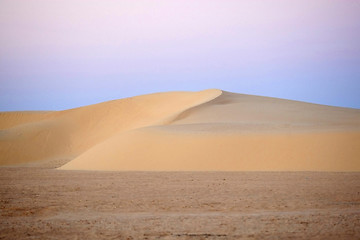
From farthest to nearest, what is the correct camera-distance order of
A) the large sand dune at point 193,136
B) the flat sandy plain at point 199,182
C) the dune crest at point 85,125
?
the dune crest at point 85,125
the large sand dune at point 193,136
the flat sandy plain at point 199,182

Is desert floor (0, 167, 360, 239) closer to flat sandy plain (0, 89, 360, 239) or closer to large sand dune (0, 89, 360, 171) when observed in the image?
flat sandy plain (0, 89, 360, 239)

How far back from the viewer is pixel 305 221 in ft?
30.7

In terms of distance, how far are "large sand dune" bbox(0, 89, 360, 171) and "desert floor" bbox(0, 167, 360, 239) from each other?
4310mm

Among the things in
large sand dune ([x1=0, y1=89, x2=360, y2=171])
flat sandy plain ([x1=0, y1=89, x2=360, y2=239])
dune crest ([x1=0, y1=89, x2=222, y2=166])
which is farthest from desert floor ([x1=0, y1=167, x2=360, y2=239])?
dune crest ([x1=0, y1=89, x2=222, y2=166])

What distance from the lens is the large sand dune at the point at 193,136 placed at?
891 inches

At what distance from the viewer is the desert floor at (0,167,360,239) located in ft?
27.8

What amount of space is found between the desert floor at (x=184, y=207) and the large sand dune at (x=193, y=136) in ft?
14.1

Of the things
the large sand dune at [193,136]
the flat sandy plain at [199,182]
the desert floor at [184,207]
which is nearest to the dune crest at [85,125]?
the large sand dune at [193,136]

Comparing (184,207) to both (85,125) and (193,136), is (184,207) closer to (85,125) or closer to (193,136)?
(193,136)

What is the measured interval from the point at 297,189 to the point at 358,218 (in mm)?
4728

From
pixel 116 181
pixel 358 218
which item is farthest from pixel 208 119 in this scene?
pixel 358 218

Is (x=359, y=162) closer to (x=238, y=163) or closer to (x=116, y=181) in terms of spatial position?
(x=238, y=163)

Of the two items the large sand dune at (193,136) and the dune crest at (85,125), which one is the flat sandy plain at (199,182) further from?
the dune crest at (85,125)

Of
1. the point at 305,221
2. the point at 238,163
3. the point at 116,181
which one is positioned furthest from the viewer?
the point at 238,163
